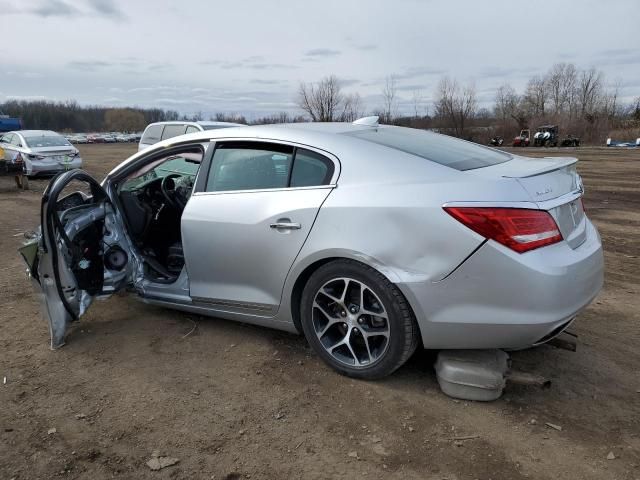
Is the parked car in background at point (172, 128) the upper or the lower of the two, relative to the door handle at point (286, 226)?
upper

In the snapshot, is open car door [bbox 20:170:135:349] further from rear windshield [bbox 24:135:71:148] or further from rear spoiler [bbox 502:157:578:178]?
rear windshield [bbox 24:135:71:148]

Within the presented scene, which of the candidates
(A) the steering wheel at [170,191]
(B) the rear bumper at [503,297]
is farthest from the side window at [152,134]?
(B) the rear bumper at [503,297]

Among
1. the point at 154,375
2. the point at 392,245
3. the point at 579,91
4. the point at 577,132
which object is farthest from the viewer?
the point at 579,91

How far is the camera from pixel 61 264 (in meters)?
3.68

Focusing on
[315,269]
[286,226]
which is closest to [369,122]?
[286,226]

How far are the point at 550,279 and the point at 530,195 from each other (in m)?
0.45

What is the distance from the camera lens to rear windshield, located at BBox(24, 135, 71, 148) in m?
16.1

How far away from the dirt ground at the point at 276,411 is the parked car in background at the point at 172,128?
824cm

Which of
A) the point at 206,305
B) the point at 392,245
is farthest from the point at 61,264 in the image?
the point at 392,245

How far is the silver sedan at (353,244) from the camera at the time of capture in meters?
2.72

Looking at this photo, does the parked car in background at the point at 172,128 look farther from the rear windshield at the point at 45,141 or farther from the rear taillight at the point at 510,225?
the rear taillight at the point at 510,225

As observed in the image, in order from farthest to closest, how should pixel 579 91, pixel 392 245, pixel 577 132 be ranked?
pixel 579 91 < pixel 577 132 < pixel 392 245

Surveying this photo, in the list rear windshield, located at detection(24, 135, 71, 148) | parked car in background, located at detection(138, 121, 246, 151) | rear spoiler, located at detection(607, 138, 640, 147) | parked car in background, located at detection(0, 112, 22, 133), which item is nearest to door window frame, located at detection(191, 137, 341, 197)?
parked car in background, located at detection(138, 121, 246, 151)

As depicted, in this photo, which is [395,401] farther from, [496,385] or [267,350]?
[267,350]
